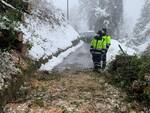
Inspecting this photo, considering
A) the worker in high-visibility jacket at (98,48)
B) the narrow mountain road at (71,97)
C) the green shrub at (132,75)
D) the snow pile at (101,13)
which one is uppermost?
the snow pile at (101,13)

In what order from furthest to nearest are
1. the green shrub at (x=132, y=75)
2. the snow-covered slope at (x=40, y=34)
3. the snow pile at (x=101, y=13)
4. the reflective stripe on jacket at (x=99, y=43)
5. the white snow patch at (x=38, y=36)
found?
the snow pile at (x=101, y=13), the snow-covered slope at (x=40, y=34), the white snow patch at (x=38, y=36), the reflective stripe on jacket at (x=99, y=43), the green shrub at (x=132, y=75)

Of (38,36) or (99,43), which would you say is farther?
(38,36)

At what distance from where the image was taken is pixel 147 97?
1118cm

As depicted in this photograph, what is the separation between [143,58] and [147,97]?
12.6 feet

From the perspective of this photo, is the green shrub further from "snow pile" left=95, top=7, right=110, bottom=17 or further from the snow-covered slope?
"snow pile" left=95, top=7, right=110, bottom=17

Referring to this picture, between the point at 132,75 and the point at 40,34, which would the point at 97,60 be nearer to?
the point at 132,75

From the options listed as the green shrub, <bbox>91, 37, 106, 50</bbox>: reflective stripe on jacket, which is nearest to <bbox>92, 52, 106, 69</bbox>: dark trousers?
<bbox>91, 37, 106, 50</bbox>: reflective stripe on jacket

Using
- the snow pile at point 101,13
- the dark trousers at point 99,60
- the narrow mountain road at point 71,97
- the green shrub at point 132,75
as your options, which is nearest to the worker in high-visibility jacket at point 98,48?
the dark trousers at point 99,60

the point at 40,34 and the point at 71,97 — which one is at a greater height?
the point at 40,34

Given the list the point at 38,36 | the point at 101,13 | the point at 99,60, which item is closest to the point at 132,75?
the point at 99,60

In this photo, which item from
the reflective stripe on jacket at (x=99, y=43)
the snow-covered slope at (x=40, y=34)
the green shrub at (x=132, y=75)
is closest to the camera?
the green shrub at (x=132, y=75)

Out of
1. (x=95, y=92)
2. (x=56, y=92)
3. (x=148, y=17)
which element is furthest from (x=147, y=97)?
(x=148, y=17)

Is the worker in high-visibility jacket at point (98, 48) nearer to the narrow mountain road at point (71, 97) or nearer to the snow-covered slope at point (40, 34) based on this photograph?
the narrow mountain road at point (71, 97)

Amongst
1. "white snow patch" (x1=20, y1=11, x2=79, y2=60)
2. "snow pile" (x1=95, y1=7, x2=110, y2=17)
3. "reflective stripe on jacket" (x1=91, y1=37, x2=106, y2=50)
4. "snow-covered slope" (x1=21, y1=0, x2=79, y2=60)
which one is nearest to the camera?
"reflective stripe on jacket" (x1=91, y1=37, x2=106, y2=50)
